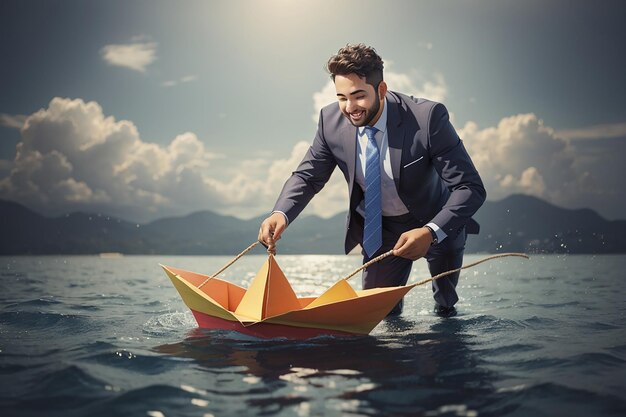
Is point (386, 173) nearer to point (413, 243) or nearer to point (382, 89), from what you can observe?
point (382, 89)

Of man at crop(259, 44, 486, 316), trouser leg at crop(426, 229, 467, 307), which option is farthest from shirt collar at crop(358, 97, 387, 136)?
trouser leg at crop(426, 229, 467, 307)

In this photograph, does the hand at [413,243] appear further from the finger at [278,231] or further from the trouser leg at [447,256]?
the trouser leg at [447,256]

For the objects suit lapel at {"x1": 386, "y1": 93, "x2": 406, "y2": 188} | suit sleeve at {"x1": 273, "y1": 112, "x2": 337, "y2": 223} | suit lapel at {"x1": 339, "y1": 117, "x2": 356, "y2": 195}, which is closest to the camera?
suit lapel at {"x1": 386, "y1": 93, "x2": 406, "y2": 188}

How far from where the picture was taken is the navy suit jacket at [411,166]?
15.6 feet

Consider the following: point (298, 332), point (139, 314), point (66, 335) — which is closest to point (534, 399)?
point (298, 332)

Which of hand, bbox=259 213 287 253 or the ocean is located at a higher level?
hand, bbox=259 213 287 253

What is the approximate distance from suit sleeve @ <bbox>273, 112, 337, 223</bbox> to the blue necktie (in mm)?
475

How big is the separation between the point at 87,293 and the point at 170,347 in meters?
6.24

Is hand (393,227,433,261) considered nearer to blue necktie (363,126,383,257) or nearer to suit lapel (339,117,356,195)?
blue necktie (363,126,383,257)

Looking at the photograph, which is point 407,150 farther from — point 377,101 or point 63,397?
point 63,397

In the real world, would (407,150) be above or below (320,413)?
above

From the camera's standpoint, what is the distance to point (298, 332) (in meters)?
4.50

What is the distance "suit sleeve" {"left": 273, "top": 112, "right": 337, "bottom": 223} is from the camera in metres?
5.23

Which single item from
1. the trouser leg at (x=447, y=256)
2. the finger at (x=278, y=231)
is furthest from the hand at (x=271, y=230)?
the trouser leg at (x=447, y=256)
